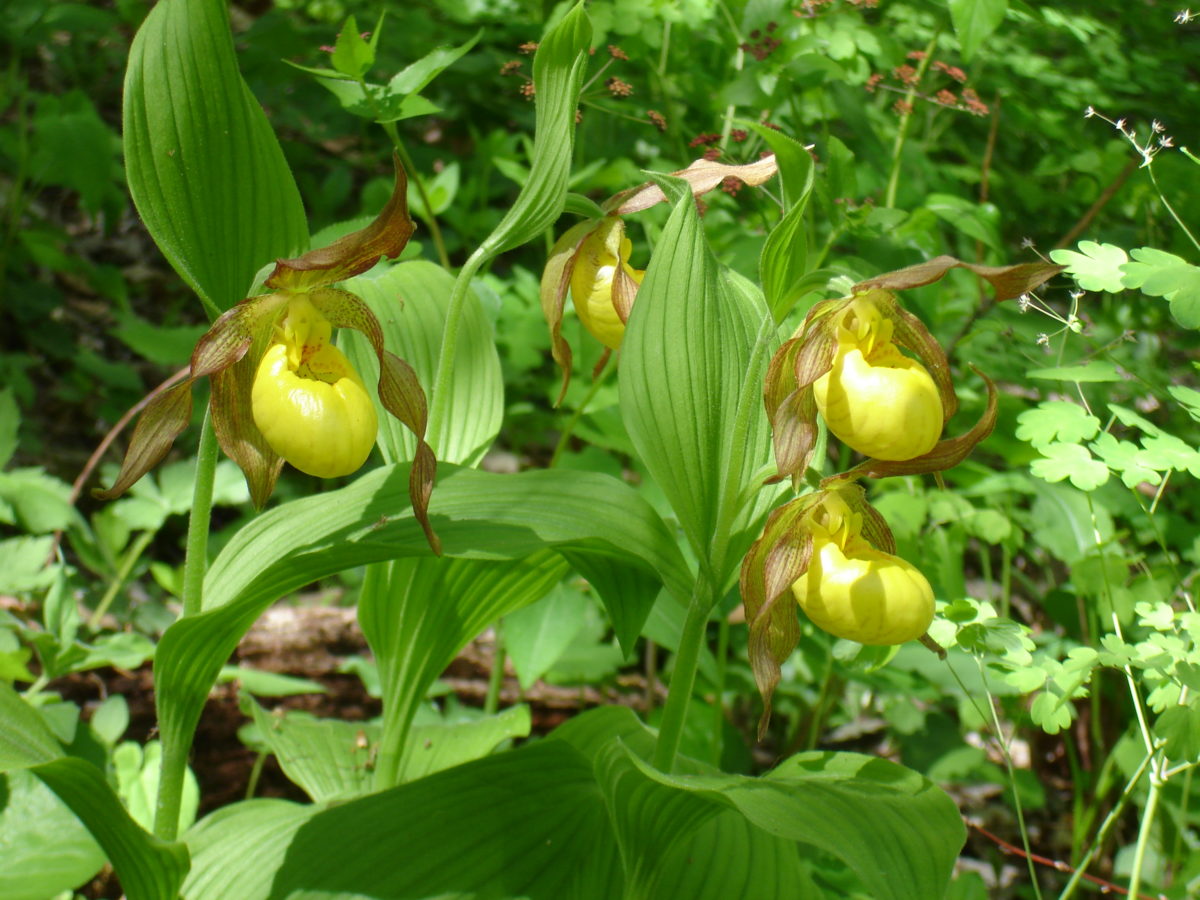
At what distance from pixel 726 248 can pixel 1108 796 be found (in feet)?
4.31

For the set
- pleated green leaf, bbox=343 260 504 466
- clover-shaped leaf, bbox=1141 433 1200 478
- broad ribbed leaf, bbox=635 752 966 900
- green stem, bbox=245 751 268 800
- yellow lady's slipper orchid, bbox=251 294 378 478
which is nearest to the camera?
broad ribbed leaf, bbox=635 752 966 900

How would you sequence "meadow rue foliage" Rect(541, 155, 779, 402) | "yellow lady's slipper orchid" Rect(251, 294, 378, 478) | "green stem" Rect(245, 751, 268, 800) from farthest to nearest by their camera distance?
"green stem" Rect(245, 751, 268, 800) < "meadow rue foliage" Rect(541, 155, 779, 402) < "yellow lady's slipper orchid" Rect(251, 294, 378, 478)

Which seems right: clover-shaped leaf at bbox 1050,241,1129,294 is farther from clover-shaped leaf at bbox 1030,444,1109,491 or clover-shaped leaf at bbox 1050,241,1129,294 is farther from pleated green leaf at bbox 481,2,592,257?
pleated green leaf at bbox 481,2,592,257

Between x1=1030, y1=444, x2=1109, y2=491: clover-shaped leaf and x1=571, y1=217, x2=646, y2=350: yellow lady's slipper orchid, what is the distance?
55 cm

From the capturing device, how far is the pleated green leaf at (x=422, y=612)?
1.25m

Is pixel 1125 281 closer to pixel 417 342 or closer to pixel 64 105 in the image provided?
pixel 417 342

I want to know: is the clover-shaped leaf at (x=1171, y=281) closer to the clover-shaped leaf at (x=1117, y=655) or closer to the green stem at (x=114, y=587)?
the clover-shaped leaf at (x=1117, y=655)

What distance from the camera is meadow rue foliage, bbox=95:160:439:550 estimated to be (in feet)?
3.16

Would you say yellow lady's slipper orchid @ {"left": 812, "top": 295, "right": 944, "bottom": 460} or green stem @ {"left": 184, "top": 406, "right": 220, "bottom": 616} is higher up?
yellow lady's slipper orchid @ {"left": 812, "top": 295, "right": 944, "bottom": 460}

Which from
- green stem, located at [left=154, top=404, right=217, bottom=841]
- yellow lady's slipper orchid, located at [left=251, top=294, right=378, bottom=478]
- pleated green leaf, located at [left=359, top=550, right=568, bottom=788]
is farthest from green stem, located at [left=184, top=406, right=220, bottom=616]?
pleated green leaf, located at [left=359, top=550, right=568, bottom=788]

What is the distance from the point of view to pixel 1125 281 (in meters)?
1.08

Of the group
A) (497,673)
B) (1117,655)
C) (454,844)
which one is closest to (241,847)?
(454,844)

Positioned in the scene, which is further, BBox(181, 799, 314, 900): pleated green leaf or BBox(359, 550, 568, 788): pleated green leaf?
BBox(359, 550, 568, 788): pleated green leaf

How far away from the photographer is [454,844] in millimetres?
1091
